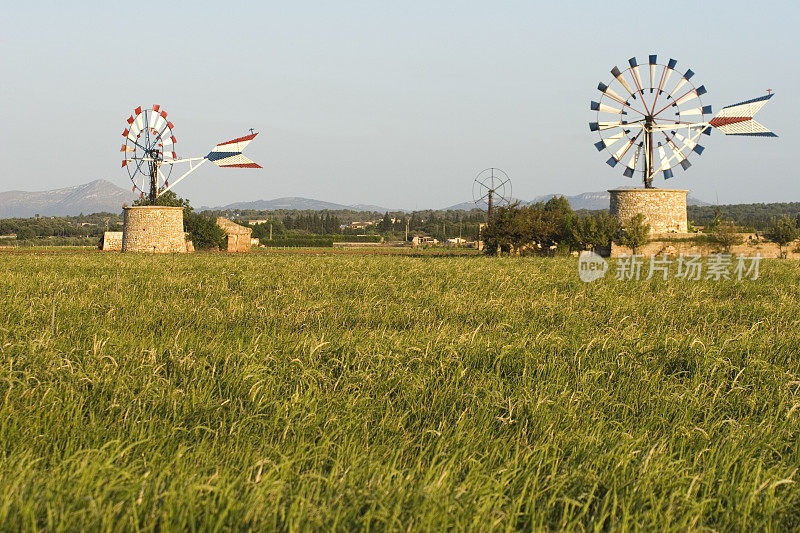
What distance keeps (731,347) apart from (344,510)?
655 centimetres

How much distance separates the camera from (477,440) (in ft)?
16.4

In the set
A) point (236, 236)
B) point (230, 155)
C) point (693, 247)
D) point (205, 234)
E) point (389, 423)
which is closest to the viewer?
point (389, 423)

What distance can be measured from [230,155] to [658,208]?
32772mm

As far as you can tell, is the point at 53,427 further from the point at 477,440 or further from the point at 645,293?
the point at 645,293

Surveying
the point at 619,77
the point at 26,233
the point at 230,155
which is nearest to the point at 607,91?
the point at 619,77

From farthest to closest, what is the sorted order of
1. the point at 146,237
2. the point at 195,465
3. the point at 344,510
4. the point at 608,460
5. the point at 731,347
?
the point at 146,237 → the point at 731,347 → the point at 608,460 → the point at 195,465 → the point at 344,510

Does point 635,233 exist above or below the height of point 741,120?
below

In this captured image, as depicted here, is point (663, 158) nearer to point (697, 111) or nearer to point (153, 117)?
point (697, 111)

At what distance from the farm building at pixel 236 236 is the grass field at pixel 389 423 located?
58.2m

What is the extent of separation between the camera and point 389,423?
529 centimetres

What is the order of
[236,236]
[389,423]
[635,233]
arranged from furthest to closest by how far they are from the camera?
[236,236], [635,233], [389,423]

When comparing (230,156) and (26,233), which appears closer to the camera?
(230,156)

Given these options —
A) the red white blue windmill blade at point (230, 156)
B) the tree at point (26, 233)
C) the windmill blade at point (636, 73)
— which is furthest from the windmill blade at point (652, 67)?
A: the tree at point (26, 233)

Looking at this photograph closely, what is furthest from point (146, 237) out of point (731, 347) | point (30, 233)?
point (30, 233)
